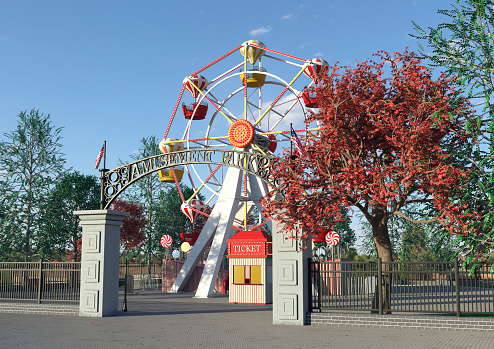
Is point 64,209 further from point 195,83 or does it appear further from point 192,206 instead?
point 195,83

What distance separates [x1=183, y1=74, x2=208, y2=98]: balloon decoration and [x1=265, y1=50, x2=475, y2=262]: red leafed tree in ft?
63.6

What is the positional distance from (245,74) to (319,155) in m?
18.4

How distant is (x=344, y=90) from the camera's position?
15.9 metres

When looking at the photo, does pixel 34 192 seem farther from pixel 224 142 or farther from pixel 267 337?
pixel 267 337

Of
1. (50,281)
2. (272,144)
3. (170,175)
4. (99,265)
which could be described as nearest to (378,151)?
(99,265)

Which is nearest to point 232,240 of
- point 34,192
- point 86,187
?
point 34,192

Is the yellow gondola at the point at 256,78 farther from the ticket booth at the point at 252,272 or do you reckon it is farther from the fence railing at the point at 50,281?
the fence railing at the point at 50,281

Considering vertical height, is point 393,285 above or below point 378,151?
below

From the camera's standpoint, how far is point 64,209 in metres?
41.5

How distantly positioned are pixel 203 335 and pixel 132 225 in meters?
36.7

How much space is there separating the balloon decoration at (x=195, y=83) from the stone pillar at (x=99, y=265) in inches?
724

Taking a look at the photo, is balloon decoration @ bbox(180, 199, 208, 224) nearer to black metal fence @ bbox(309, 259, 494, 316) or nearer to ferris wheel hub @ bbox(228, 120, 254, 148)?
ferris wheel hub @ bbox(228, 120, 254, 148)

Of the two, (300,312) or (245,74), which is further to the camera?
(245,74)

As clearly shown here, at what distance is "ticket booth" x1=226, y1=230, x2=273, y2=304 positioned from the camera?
2438cm
